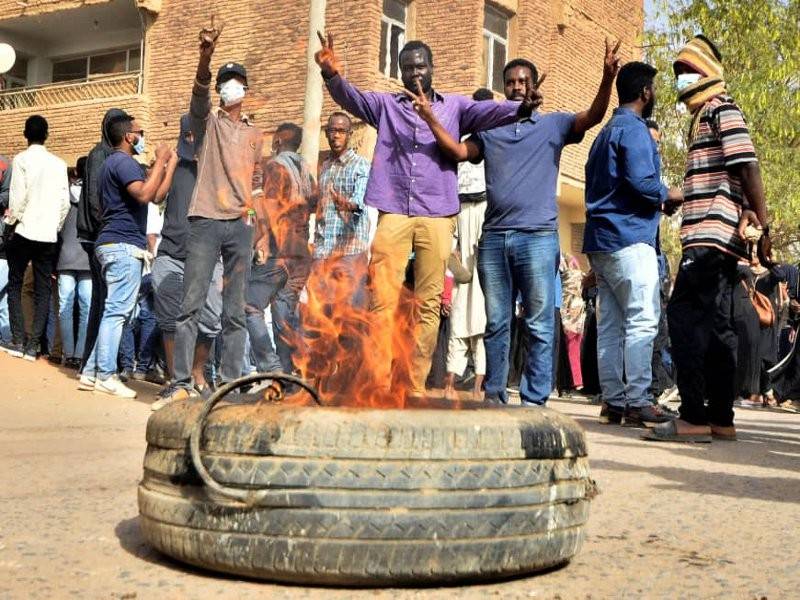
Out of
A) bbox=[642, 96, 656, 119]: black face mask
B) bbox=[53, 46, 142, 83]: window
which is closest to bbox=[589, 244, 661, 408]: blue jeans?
bbox=[642, 96, 656, 119]: black face mask

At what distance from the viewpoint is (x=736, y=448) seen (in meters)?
6.57

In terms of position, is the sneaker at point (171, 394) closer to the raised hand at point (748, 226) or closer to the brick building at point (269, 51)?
the raised hand at point (748, 226)

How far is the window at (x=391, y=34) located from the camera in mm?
20984

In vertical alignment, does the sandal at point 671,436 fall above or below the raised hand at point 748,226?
below

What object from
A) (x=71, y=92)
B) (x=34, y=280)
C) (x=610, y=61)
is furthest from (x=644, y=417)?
(x=71, y=92)

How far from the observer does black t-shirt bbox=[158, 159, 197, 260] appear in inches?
329

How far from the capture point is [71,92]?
2645cm

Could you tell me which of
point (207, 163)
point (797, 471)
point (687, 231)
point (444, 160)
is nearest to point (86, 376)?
point (207, 163)

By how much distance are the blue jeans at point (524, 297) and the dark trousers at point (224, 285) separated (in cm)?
198

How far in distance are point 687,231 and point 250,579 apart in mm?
4592

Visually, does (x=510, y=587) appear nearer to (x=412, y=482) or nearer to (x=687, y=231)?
(x=412, y=482)

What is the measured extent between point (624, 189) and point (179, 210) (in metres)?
3.53

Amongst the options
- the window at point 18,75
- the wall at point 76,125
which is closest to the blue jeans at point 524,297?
the wall at point 76,125

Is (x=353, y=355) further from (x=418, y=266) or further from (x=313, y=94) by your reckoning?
(x=313, y=94)
